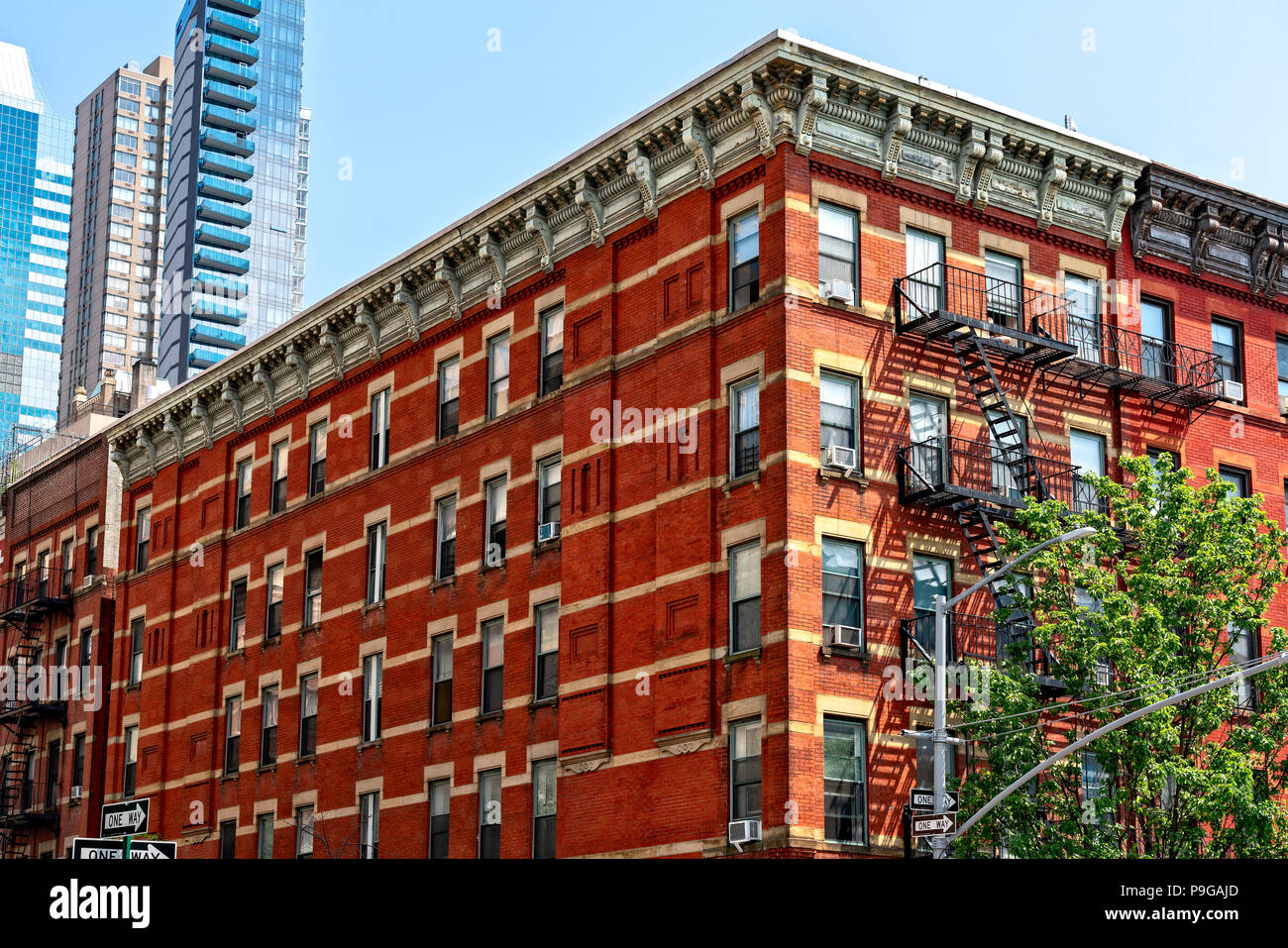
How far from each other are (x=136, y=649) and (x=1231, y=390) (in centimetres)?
3368

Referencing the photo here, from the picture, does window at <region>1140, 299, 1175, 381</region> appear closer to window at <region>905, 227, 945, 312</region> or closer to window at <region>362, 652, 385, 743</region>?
window at <region>905, 227, 945, 312</region>

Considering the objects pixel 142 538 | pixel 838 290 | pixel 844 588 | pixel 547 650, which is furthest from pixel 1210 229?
pixel 142 538

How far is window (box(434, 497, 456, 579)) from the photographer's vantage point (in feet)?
141

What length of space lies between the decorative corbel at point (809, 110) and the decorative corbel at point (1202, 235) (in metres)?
10.7

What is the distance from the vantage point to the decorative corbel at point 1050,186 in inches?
1512

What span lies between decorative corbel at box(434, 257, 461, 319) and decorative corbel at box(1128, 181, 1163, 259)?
15888mm

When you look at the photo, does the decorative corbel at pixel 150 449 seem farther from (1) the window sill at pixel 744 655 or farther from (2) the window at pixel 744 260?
(1) the window sill at pixel 744 655

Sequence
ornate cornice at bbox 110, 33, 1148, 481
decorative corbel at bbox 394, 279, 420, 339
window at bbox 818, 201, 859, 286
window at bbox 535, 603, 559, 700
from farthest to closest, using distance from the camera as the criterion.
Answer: decorative corbel at bbox 394, 279, 420, 339 → window at bbox 535, 603, 559, 700 → window at bbox 818, 201, 859, 286 → ornate cornice at bbox 110, 33, 1148, 481

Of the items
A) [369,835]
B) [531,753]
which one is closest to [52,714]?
[369,835]

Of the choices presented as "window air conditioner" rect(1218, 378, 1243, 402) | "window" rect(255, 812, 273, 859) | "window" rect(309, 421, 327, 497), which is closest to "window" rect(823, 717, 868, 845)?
"window air conditioner" rect(1218, 378, 1243, 402)

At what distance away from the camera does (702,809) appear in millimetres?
33906

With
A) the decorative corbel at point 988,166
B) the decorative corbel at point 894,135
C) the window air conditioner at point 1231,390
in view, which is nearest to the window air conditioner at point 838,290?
the decorative corbel at point 894,135

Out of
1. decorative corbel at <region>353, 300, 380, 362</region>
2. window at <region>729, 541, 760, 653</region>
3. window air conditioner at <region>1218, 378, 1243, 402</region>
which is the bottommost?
window at <region>729, 541, 760, 653</region>
